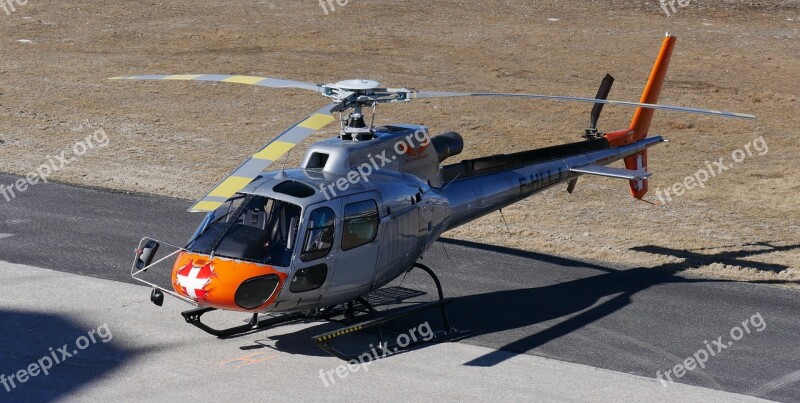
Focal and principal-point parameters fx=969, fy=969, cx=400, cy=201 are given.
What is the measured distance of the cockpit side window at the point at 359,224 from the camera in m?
11.4

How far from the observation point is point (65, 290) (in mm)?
13773

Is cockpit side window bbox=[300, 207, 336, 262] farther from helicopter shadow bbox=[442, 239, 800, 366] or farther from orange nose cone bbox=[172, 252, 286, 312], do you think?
helicopter shadow bbox=[442, 239, 800, 366]

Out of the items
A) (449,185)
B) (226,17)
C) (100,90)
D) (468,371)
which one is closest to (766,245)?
A: (449,185)

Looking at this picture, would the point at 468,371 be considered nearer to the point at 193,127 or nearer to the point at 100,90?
the point at 193,127

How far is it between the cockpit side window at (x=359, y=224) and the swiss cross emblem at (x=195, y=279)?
1629mm

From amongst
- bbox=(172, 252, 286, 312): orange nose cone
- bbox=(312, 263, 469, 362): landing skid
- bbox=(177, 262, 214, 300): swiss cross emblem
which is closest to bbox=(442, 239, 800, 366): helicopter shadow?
bbox=(312, 263, 469, 362): landing skid

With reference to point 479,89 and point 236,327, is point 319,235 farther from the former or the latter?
point 479,89

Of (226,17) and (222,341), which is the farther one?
(226,17)

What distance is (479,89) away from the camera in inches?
1150

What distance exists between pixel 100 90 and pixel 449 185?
17769 mm

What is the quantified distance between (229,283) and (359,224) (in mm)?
1763

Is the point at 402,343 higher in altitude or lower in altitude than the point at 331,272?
lower

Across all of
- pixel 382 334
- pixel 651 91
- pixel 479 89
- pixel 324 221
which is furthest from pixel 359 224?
pixel 479 89

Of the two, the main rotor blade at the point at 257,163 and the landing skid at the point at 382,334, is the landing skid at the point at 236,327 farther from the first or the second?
the main rotor blade at the point at 257,163
